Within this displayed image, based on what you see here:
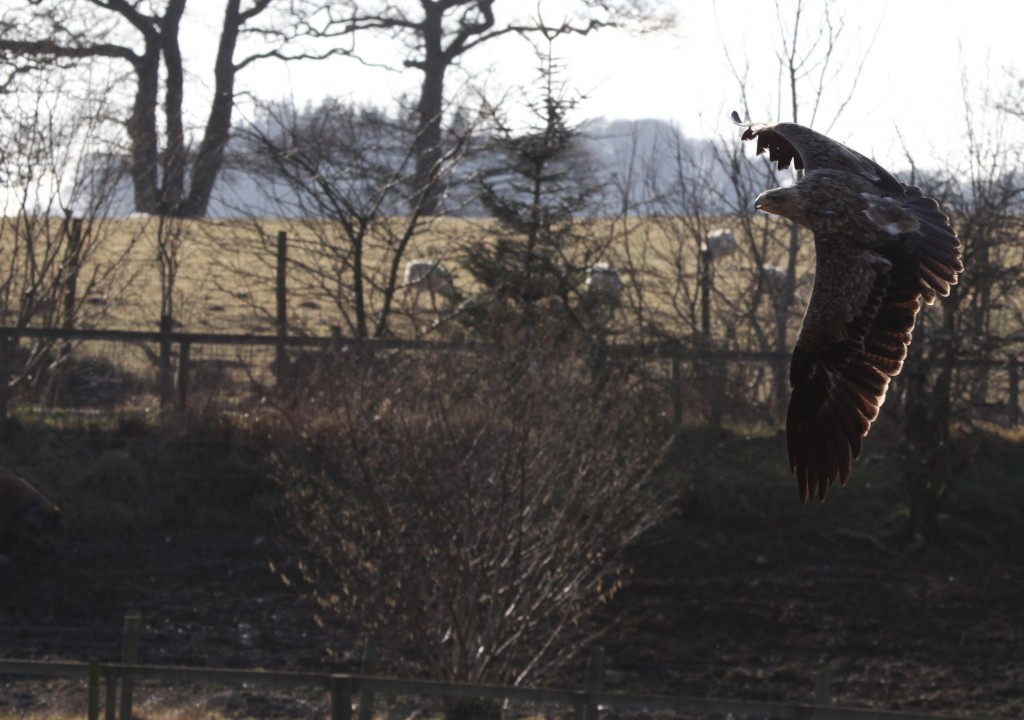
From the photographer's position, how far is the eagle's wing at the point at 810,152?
7.04 m

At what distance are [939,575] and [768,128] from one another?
23.8 feet

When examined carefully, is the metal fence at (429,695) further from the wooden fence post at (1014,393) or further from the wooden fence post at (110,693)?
the wooden fence post at (1014,393)

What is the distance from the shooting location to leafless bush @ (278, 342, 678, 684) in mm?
9516

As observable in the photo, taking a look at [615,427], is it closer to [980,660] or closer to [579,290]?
[980,660]

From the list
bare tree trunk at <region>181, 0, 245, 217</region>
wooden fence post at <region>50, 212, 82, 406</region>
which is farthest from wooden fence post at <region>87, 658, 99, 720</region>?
bare tree trunk at <region>181, 0, 245, 217</region>

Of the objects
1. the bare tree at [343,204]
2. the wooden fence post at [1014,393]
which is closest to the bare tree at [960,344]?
the wooden fence post at [1014,393]

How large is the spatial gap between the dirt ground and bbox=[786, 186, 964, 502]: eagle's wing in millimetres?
4350

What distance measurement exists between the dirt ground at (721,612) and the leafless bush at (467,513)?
1.25 metres

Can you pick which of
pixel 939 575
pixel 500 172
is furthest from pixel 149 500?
pixel 939 575

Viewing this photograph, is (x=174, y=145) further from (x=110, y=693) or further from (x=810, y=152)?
(x=810, y=152)

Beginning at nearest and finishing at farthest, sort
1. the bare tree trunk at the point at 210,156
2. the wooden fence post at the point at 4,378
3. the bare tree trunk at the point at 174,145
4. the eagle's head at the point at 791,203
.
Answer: the eagle's head at the point at 791,203
the wooden fence post at the point at 4,378
the bare tree trunk at the point at 174,145
the bare tree trunk at the point at 210,156

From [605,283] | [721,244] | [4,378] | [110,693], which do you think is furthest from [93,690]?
[721,244]

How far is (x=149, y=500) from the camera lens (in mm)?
14969

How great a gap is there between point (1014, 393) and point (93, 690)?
996 centimetres
